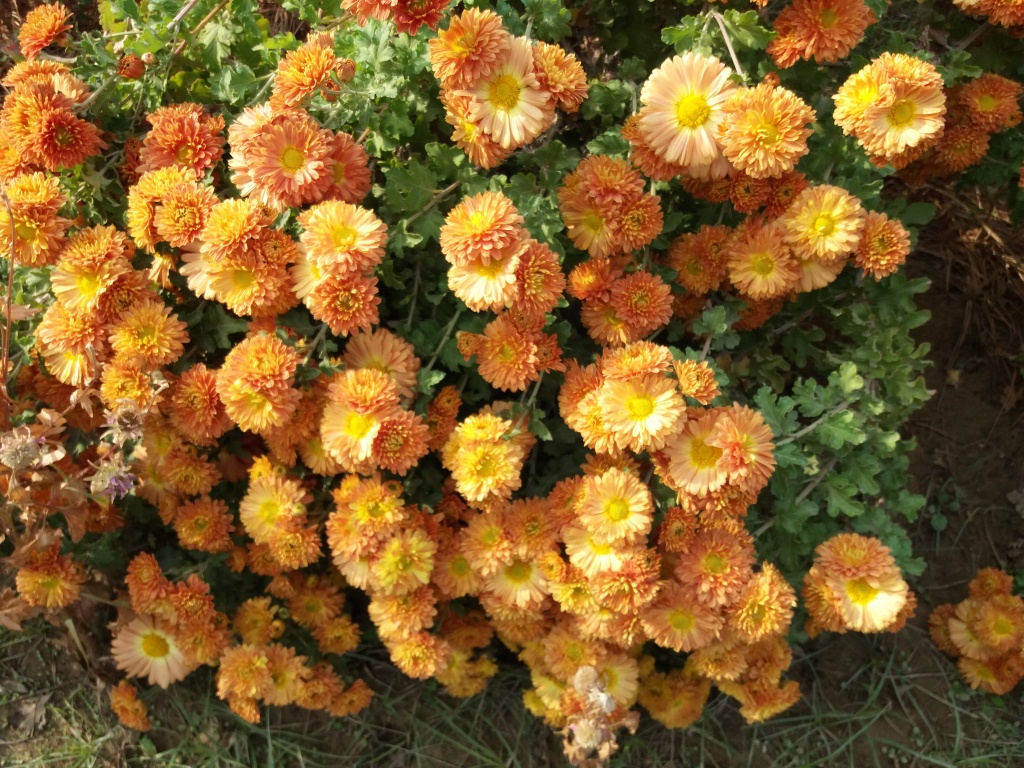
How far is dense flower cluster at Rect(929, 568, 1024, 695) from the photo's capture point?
2.43 meters

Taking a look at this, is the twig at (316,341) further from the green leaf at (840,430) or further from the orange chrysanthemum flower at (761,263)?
the green leaf at (840,430)

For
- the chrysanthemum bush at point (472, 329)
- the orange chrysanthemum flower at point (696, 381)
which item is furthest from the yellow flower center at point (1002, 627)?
the orange chrysanthemum flower at point (696, 381)

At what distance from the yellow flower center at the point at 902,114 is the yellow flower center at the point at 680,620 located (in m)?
1.15

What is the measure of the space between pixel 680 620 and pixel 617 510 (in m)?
0.30

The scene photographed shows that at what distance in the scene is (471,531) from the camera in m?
2.01

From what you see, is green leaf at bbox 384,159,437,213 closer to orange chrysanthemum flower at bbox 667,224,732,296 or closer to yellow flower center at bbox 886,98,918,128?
orange chrysanthemum flower at bbox 667,224,732,296

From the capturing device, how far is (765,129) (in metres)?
1.74

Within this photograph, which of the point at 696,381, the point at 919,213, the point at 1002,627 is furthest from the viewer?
the point at 1002,627

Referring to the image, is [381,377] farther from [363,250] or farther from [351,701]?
[351,701]

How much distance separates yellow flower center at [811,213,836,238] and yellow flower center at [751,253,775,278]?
0.12m

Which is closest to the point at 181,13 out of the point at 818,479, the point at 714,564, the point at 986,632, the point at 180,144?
the point at 180,144

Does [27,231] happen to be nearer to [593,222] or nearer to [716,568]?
[593,222]

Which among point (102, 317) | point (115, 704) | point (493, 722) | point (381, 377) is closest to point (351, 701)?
point (493, 722)

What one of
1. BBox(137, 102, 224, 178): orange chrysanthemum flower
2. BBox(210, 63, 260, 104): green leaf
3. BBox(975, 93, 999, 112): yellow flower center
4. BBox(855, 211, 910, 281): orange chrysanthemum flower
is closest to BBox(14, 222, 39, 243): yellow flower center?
BBox(137, 102, 224, 178): orange chrysanthemum flower
